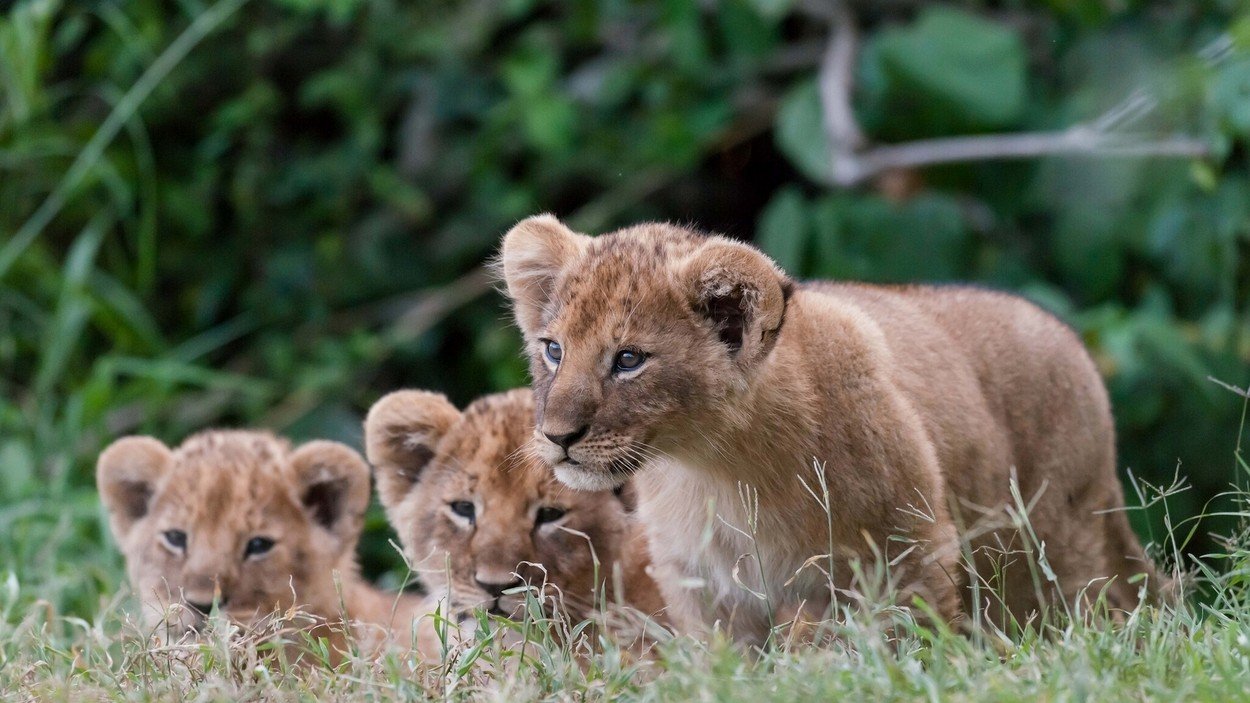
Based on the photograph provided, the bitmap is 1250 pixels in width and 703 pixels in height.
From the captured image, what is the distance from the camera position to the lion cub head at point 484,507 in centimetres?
459

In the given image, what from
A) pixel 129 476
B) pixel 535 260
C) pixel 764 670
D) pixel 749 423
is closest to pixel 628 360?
pixel 749 423

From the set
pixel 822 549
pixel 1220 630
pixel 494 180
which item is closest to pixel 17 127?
pixel 494 180

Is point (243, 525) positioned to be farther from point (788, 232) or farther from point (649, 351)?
point (788, 232)

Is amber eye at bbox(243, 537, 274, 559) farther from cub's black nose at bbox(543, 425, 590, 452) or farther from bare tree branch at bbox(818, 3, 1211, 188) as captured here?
bare tree branch at bbox(818, 3, 1211, 188)

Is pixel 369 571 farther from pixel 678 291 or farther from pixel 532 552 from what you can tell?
pixel 678 291

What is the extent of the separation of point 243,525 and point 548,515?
1.13 meters

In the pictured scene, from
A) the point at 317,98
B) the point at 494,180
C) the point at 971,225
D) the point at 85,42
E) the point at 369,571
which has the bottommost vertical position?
the point at 369,571

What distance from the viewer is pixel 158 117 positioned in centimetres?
902

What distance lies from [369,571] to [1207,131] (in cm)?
451

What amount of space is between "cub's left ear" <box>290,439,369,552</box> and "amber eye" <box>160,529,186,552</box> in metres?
0.40

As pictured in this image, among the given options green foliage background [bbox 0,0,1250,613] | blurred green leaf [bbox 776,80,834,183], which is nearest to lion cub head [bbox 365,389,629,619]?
green foliage background [bbox 0,0,1250,613]

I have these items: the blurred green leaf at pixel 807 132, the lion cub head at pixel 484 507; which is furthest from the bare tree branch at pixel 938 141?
the lion cub head at pixel 484 507

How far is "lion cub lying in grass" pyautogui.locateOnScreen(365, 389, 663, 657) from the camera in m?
4.59

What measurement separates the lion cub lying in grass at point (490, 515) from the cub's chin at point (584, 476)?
304mm
